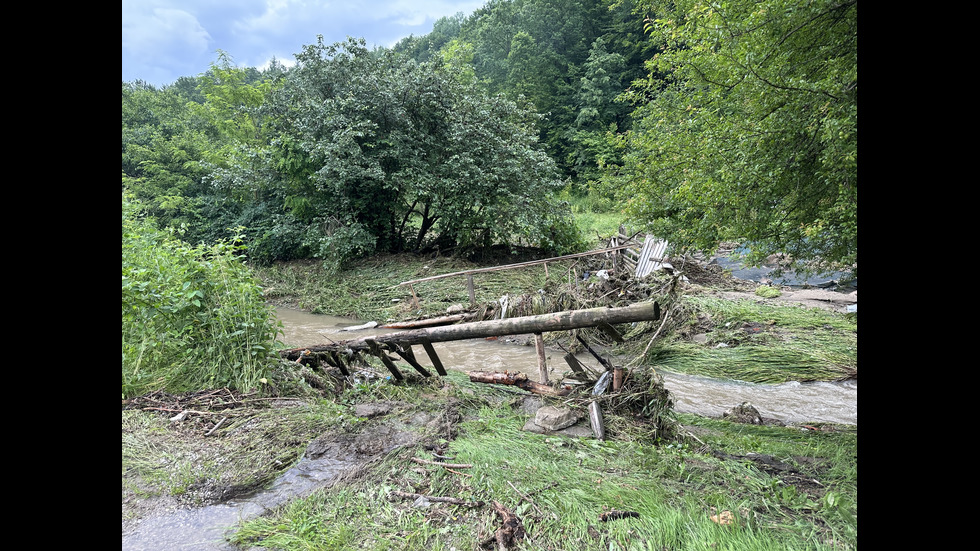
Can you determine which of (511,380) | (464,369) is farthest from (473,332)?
(464,369)

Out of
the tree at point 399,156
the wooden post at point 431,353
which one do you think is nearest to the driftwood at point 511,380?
the wooden post at point 431,353

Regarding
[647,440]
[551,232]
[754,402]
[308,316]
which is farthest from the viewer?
[551,232]

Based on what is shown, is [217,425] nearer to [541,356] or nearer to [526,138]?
[541,356]

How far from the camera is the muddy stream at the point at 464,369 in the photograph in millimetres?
2682

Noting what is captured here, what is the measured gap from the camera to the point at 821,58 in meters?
3.31

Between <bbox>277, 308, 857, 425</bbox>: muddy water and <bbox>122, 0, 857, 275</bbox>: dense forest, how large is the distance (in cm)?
183

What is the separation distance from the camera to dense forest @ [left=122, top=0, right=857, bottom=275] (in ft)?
11.3

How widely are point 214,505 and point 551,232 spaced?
13091 mm

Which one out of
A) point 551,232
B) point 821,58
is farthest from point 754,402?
point 551,232

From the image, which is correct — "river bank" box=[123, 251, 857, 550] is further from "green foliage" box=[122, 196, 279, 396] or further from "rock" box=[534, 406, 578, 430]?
"green foliage" box=[122, 196, 279, 396]
